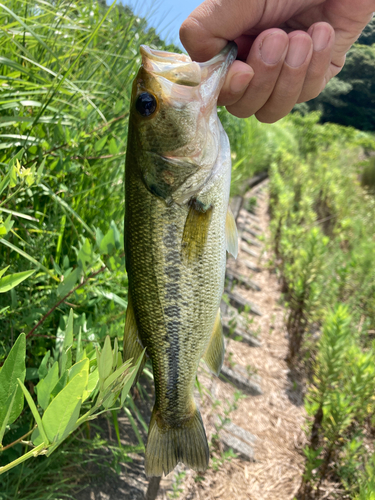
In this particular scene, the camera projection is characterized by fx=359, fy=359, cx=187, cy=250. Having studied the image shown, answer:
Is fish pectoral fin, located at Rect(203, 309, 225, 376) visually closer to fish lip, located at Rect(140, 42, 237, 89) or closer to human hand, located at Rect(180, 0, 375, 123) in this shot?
fish lip, located at Rect(140, 42, 237, 89)

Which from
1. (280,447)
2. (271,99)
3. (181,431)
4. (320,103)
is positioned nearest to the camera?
(181,431)

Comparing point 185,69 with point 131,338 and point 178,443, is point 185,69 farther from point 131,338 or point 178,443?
point 178,443

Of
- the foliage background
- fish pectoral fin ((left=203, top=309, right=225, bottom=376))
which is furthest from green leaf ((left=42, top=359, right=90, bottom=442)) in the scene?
fish pectoral fin ((left=203, top=309, right=225, bottom=376))

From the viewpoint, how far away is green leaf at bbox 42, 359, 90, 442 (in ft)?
2.25

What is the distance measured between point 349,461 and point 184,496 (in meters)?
1.29

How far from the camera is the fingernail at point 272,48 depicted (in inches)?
65.3

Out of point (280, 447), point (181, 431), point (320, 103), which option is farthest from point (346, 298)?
point (320, 103)

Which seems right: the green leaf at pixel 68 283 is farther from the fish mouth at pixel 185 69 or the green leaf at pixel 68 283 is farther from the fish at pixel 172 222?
the fish mouth at pixel 185 69

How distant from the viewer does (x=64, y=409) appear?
0.70 meters

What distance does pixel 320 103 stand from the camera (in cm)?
4178

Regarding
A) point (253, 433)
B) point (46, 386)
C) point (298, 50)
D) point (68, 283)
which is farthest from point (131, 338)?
point (253, 433)

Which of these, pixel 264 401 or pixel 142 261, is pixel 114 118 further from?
pixel 264 401

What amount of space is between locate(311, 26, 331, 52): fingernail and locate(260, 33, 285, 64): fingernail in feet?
0.65

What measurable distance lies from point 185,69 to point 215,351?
1140 mm
